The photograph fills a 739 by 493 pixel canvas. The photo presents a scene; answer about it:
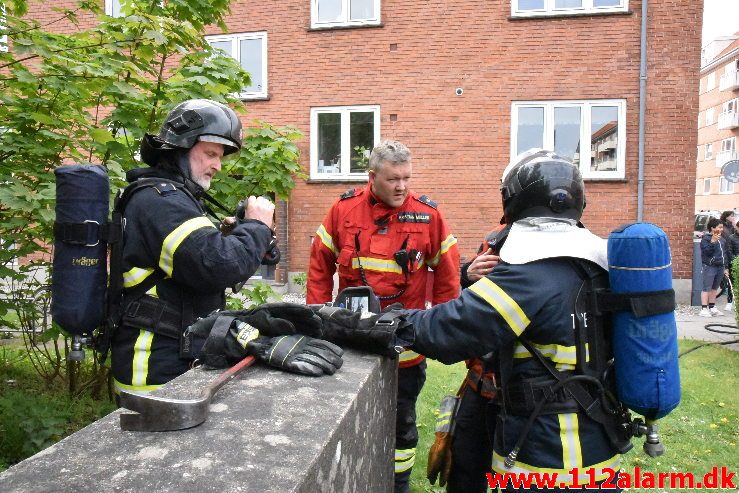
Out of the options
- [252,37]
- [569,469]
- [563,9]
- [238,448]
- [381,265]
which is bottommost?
[569,469]

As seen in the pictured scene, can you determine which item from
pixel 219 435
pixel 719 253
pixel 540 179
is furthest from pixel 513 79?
pixel 219 435

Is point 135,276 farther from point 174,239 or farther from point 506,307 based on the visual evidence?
point 506,307

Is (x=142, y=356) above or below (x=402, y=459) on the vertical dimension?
above

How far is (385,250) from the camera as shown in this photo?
11.9 feet

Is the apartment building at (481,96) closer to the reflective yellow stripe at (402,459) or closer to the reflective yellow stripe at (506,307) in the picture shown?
the reflective yellow stripe at (402,459)

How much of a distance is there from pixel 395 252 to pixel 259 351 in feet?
6.72

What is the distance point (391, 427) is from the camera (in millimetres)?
2332

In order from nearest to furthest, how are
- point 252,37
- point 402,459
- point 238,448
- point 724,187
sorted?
→ point 238,448, point 402,459, point 252,37, point 724,187

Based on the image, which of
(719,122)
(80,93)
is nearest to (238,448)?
(80,93)

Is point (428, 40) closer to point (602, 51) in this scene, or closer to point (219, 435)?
point (602, 51)

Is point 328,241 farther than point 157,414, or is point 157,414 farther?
point 328,241

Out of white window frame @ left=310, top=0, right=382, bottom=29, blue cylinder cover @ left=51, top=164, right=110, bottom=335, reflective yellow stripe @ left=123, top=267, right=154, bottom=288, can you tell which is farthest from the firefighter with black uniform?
white window frame @ left=310, top=0, right=382, bottom=29

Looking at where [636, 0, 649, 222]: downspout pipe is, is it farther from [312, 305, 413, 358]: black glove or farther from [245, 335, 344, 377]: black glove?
[245, 335, 344, 377]: black glove

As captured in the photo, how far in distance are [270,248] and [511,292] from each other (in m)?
1.13
